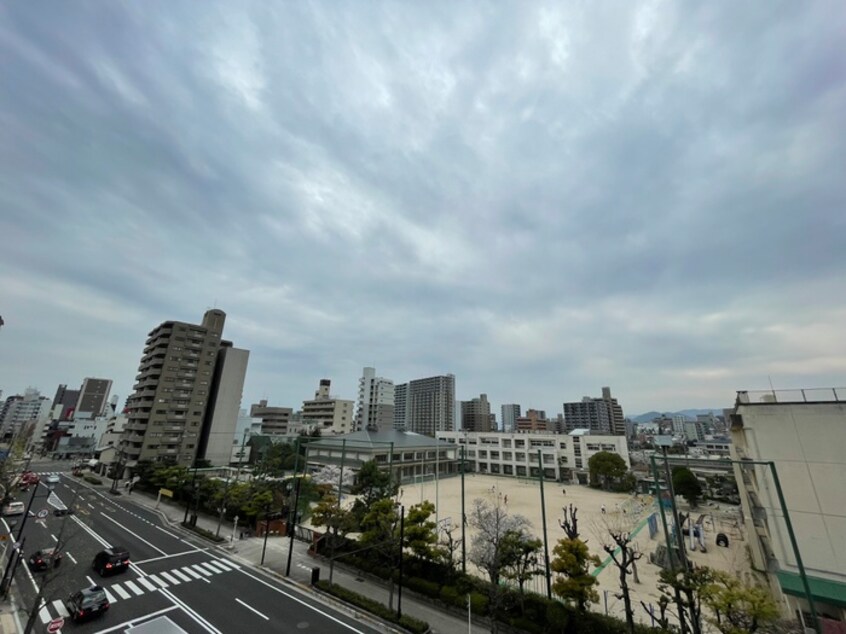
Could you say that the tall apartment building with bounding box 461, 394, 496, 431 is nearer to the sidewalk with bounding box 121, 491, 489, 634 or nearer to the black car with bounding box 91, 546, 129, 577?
the sidewalk with bounding box 121, 491, 489, 634

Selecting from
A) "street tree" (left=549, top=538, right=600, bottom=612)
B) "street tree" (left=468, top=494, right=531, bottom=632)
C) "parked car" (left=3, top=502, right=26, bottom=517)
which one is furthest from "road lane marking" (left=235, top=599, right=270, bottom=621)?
"parked car" (left=3, top=502, right=26, bottom=517)

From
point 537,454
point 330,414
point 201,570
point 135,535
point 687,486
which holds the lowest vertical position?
point 201,570

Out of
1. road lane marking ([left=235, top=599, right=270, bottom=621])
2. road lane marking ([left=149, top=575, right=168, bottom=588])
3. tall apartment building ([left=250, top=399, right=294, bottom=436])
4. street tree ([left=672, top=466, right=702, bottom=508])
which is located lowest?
road lane marking ([left=235, top=599, right=270, bottom=621])

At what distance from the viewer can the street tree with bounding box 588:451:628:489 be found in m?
61.1

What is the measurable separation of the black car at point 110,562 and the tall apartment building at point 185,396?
42175 mm

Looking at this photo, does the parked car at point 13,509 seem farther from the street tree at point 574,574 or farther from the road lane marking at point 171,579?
the street tree at point 574,574

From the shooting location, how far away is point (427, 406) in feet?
490

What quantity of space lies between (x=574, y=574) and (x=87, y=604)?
23.5m

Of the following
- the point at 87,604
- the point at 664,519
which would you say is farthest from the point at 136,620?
the point at 664,519

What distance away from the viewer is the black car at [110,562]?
861 inches

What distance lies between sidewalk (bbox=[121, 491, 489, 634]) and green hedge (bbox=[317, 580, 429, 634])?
372 millimetres

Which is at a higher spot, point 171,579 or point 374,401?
point 374,401

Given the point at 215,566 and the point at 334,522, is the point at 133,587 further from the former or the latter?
the point at 334,522

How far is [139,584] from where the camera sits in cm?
2095
